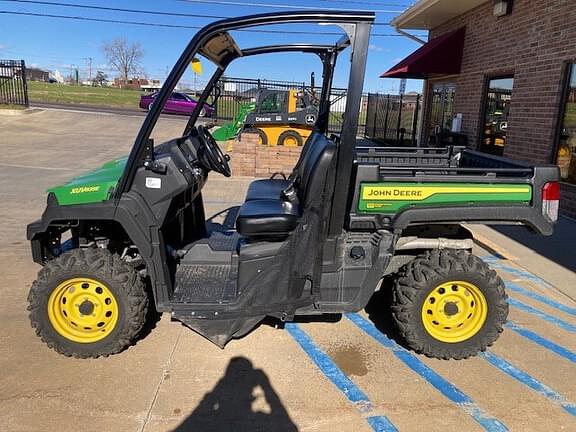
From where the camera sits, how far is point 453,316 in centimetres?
322

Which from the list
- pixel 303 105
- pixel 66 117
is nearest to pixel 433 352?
pixel 303 105

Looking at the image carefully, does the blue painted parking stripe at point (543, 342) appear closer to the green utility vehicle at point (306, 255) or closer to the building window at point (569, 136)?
the green utility vehicle at point (306, 255)

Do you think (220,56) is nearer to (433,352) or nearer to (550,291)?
(433,352)

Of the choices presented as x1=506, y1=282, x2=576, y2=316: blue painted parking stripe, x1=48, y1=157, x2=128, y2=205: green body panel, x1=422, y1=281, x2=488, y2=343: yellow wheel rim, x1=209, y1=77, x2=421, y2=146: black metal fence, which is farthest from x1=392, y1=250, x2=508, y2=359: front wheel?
x1=209, y1=77, x2=421, y2=146: black metal fence

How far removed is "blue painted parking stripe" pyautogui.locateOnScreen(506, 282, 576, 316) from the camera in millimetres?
4074

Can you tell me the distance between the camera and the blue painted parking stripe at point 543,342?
332 cm

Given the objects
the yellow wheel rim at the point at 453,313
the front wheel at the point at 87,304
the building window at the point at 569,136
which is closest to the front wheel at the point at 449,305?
the yellow wheel rim at the point at 453,313

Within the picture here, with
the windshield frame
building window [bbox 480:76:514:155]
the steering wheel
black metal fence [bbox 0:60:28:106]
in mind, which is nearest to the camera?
the windshield frame

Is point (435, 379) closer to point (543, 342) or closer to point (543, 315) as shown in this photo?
point (543, 342)

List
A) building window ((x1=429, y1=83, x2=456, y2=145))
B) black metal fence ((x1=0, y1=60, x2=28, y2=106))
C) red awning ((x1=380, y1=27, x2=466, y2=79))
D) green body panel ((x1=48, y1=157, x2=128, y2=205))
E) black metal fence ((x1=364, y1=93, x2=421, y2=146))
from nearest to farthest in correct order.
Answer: green body panel ((x1=48, y1=157, x2=128, y2=205))
red awning ((x1=380, y1=27, x2=466, y2=79))
building window ((x1=429, y1=83, x2=456, y2=145))
black metal fence ((x1=364, y1=93, x2=421, y2=146))
black metal fence ((x1=0, y1=60, x2=28, y2=106))

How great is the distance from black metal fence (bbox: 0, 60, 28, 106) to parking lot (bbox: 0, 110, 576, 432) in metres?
18.9

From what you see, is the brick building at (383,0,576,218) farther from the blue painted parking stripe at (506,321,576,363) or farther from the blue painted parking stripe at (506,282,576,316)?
the blue painted parking stripe at (506,321,576,363)

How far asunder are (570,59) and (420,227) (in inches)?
202

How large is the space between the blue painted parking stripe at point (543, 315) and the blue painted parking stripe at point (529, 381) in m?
0.90
